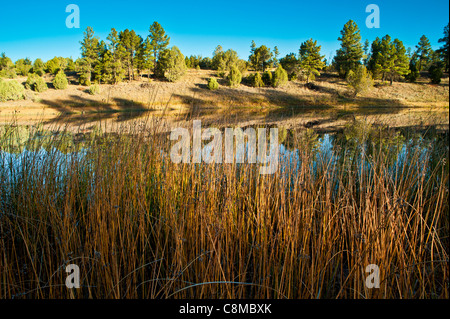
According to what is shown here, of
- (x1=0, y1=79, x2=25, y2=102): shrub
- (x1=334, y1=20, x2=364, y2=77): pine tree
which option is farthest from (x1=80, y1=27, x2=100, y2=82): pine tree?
(x1=334, y1=20, x2=364, y2=77): pine tree

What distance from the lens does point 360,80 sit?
2020 centimetres

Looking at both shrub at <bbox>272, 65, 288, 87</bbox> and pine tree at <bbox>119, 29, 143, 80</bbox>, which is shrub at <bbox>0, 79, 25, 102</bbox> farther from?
shrub at <bbox>272, 65, 288, 87</bbox>

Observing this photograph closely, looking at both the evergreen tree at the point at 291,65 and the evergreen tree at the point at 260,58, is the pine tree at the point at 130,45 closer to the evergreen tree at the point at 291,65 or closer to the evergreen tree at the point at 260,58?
the evergreen tree at the point at 260,58

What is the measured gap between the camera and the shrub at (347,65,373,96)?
2012cm

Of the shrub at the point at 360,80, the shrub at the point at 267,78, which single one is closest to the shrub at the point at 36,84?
the shrub at the point at 267,78

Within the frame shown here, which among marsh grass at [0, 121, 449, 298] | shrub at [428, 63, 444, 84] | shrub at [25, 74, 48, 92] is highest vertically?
shrub at [428, 63, 444, 84]

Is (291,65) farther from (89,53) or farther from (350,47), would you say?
(89,53)

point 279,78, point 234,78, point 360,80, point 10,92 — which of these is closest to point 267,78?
point 279,78

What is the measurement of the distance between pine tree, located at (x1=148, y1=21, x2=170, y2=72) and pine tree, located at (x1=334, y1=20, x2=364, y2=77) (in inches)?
689

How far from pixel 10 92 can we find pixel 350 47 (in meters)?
27.4

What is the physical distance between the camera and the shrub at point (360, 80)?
66.0ft
